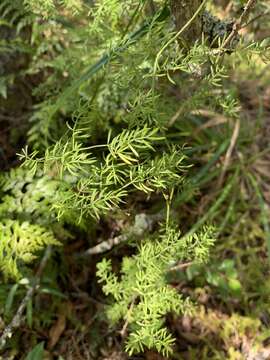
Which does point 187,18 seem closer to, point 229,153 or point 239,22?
point 239,22

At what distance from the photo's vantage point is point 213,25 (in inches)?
51.4

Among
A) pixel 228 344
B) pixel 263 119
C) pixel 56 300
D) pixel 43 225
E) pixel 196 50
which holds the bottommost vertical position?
pixel 56 300

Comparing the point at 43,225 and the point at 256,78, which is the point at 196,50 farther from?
the point at 256,78

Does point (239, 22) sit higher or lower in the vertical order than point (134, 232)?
higher

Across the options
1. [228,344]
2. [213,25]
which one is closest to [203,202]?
[228,344]

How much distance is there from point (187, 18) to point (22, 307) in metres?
1.08

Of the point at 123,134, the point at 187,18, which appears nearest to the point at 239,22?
the point at 187,18

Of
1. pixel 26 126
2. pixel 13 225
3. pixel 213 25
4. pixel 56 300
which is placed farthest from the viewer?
pixel 26 126

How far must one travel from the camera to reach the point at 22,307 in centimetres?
167

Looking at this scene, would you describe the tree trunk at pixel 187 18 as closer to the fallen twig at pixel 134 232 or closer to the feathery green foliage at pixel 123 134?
the feathery green foliage at pixel 123 134

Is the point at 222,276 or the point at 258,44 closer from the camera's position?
the point at 258,44

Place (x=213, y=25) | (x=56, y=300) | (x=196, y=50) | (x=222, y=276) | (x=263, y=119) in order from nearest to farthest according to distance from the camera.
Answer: (x=196, y=50) → (x=213, y=25) → (x=56, y=300) → (x=222, y=276) → (x=263, y=119)

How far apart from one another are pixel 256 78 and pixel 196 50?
1728 mm

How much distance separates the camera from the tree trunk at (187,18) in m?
1.25
